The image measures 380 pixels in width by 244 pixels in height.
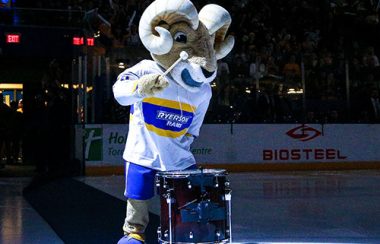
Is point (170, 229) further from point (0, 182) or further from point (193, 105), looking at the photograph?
point (0, 182)

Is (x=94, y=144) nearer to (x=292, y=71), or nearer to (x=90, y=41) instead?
(x=90, y=41)

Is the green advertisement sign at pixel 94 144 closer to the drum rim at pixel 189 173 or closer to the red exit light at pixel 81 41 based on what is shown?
the red exit light at pixel 81 41

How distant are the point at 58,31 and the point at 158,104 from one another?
33.2 ft

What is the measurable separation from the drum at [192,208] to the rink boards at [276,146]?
9.09 m

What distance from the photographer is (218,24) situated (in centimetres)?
439

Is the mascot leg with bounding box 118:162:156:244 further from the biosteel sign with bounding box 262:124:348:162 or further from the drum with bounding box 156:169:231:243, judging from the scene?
the biosteel sign with bounding box 262:124:348:162

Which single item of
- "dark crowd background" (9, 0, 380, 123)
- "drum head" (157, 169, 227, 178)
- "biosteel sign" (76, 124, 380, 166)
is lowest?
"drum head" (157, 169, 227, 178)

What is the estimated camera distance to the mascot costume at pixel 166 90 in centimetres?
407

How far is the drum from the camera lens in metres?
3.97

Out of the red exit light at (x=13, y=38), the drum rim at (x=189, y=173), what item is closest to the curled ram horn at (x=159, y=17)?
the drum rim at (x=189, y=173)

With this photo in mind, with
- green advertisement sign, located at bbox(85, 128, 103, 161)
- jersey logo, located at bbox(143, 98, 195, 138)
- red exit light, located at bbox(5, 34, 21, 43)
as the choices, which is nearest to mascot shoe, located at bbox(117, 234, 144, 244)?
jersey logo, located at bbox(143, 98, 195, 138)

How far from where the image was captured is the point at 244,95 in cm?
1355

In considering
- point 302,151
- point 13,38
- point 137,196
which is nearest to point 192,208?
point 137,196

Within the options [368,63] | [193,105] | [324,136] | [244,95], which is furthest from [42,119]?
[193,105]
